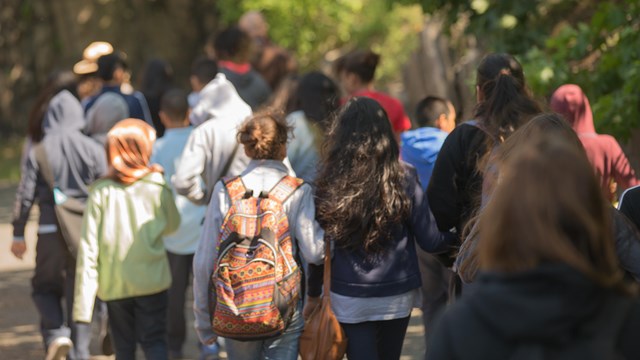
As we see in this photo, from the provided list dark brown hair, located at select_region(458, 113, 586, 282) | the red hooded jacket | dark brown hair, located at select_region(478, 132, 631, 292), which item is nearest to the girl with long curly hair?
dark brown hair, located at select_region(458, 113, 586, 282)

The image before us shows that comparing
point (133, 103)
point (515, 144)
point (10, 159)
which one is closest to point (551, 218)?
point (515, 144)

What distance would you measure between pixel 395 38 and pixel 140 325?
1343cm

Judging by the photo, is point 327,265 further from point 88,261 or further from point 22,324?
point 22,324

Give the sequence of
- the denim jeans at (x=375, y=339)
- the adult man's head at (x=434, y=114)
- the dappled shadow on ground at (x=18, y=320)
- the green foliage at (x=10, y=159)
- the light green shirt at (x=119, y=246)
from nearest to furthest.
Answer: the denim jeans at (x=375, y=339)
the light green shirt at (x=119, y=246)
the adult man's head at (x=434, y=114)
the dappled shadow on ground at (x=18, y=320)
the green foliage at (x=10, y=159)

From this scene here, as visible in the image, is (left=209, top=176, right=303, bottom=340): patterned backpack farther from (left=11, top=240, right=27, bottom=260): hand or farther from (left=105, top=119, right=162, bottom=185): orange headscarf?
(left=11, top=240, right=27, bottom=260): hand

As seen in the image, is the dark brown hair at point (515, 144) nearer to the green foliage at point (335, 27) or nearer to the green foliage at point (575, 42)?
the green foliage at point (575, 42)

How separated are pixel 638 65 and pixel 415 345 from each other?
7.75ft

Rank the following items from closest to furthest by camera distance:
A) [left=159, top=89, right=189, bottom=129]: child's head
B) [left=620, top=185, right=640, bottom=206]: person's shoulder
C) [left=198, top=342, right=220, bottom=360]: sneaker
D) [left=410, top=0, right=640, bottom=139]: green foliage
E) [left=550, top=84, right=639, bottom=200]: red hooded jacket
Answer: [left=620, top=185, right=640, bottom=206]: person's shoulder < [left=550, top=84, right=639, bottom=200]: red hooded jacket < [left=198, top=342, right=220, bottom=360]: sneaker < [left=410, top=0, right=640, bottom=139]: green foliage < [left=159, top=89, right=189, bottom=129]: child's head

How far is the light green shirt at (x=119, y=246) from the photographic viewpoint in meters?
6.02

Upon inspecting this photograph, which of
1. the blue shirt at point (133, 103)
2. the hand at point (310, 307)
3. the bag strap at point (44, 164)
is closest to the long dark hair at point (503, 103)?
the hand at point (310, 307)

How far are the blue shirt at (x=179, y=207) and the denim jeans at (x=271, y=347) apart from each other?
Result: 87.1 inches

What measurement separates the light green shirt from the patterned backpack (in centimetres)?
118

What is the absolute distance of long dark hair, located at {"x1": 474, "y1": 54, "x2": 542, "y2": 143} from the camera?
195 inches

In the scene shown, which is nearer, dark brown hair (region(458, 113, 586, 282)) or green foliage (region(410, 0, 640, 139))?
dark brown hair (region(458, 113, 586, 282))
